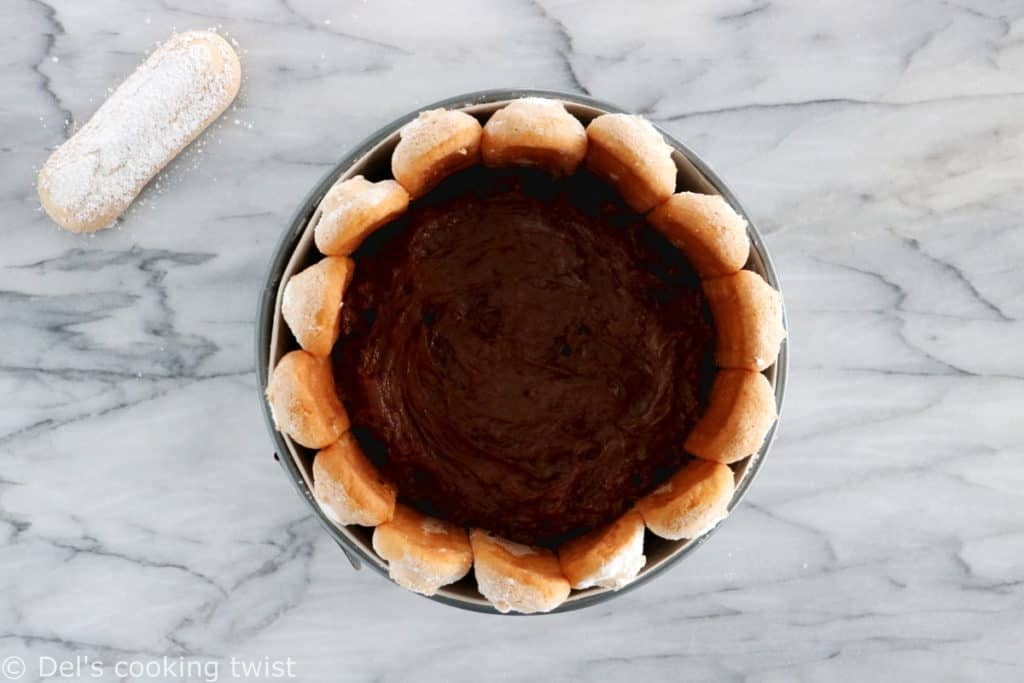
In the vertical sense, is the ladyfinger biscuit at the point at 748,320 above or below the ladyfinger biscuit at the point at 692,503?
above

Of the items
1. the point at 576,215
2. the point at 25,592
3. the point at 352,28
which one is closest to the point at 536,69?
the point at 352,28

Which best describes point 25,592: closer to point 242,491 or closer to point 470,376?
point 242,491

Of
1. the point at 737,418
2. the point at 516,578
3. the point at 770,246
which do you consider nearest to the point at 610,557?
the point at 516,578

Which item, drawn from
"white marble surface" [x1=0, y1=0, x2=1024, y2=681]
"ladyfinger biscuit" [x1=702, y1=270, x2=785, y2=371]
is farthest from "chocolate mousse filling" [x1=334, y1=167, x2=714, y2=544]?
"white marble surface" [x1=0, y1=0, x2=1024, y2=681]

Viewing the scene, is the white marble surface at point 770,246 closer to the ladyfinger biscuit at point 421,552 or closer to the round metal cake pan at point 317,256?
the round metal cake pan at point 317,256

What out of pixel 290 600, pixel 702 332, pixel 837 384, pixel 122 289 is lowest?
pixel 290 600

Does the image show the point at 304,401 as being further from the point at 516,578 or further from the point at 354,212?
the point at 516,578

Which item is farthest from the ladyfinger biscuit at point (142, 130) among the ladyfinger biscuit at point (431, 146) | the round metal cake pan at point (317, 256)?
the ladyfinger biscuit at point (431, 146)
